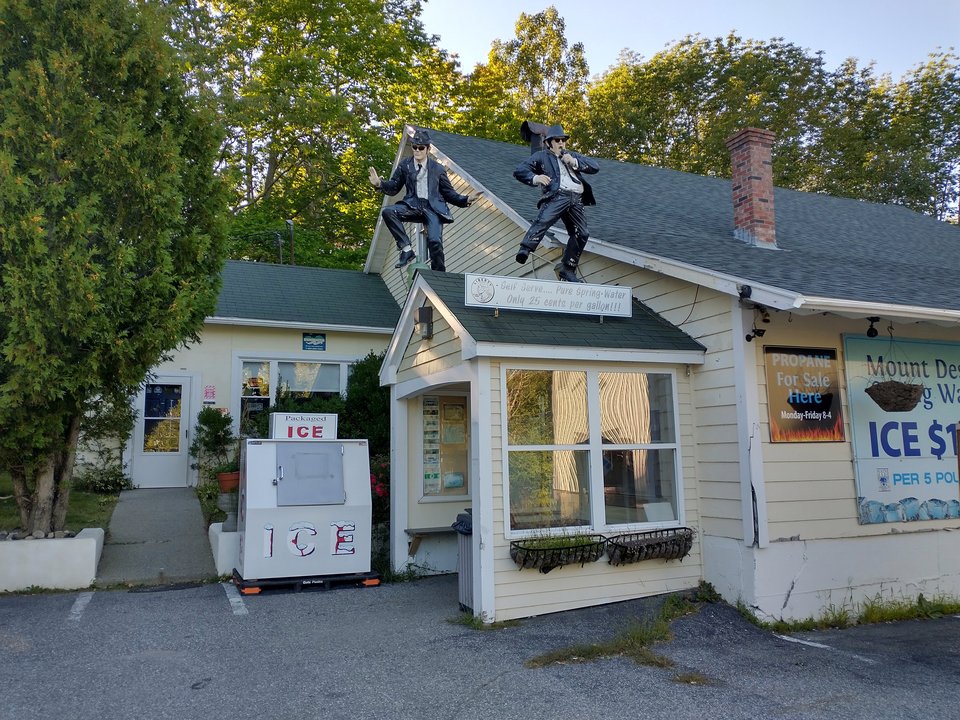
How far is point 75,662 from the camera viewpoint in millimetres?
5754

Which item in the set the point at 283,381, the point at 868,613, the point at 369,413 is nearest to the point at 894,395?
the point at 868,613

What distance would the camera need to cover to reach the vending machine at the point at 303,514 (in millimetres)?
8109

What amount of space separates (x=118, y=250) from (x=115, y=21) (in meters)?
2.85

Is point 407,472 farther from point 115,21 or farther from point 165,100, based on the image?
point 115,21

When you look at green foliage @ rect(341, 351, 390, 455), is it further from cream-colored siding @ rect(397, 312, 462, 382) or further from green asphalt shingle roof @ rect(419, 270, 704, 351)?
green asphalt shingle roof @ rect(419, 270, 704, 351)

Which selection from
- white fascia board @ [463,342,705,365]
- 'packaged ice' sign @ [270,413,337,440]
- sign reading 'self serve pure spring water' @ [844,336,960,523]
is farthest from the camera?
'packaged ice' sign @ [270,413,337,440]

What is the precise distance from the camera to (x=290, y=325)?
14.4m

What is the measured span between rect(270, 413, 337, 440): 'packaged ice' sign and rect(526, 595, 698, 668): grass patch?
4013 mm

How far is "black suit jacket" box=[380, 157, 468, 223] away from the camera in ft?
33.5

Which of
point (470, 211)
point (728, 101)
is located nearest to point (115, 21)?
point (470, 211)

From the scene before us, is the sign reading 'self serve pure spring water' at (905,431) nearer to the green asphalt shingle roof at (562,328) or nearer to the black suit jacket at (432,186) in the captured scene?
the green asphalt shingle roof at (562,328)

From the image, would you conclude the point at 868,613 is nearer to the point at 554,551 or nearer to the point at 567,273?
the point at 554,551

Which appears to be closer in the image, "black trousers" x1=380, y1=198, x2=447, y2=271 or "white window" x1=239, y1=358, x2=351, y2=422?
"black trousers" x1=380, y1=198, x2=447, y2=271

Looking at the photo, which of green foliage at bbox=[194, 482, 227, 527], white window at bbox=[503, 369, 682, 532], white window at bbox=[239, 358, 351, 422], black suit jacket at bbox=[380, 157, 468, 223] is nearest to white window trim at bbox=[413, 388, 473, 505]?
white window at bbox=[503, 369, 682, 532]
